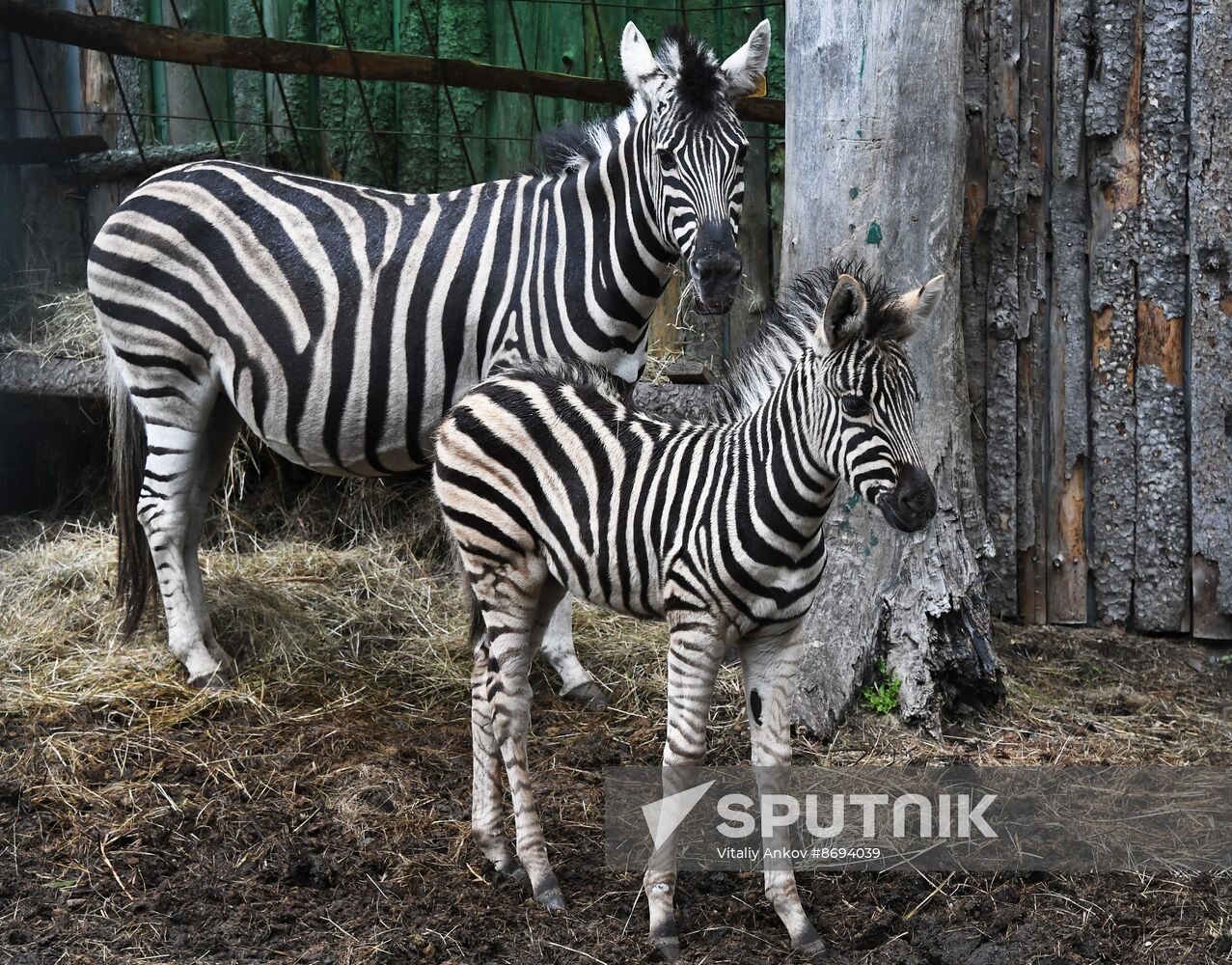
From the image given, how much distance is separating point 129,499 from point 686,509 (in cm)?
342

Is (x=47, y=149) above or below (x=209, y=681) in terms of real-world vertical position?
above

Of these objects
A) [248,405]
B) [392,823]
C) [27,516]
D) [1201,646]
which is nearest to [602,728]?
[392,823]

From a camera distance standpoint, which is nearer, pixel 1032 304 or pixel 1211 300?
pixel 1211 300

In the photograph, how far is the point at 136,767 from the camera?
506 centimetres

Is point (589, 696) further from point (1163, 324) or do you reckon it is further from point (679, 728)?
point (1163, 324)

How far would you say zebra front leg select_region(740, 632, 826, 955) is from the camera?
385cm

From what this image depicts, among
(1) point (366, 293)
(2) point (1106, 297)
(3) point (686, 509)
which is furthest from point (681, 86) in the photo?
(2) point (1106, 297)

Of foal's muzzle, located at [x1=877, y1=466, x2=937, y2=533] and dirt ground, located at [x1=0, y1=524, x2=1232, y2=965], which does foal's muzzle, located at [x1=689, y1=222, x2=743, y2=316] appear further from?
dirt ground, located at [x1=0, y1=524, x2=1232, y2=965]

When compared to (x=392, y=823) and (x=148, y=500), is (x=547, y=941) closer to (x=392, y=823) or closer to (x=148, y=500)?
(x=392, y=823)

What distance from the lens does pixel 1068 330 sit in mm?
6066

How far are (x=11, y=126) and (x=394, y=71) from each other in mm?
3105

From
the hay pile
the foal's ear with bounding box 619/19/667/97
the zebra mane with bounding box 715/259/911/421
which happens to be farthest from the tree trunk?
the hay pile

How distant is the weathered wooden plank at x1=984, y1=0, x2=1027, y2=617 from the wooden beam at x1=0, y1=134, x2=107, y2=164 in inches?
213

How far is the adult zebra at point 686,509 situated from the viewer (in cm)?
365
